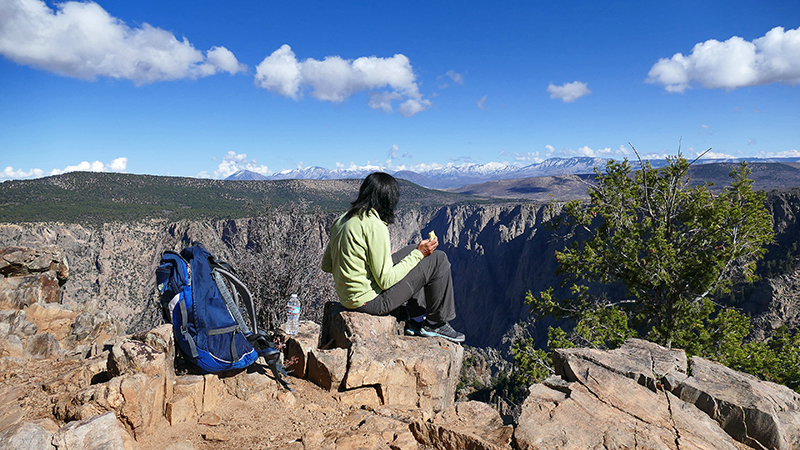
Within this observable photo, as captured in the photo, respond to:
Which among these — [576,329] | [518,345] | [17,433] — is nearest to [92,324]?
[17,433]

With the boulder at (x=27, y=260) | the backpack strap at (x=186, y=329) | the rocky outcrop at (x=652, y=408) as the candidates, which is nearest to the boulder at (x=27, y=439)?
the backpack strap at (x=186, y=329)

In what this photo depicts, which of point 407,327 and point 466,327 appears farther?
point 466,327

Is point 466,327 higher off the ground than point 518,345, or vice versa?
point 518,345

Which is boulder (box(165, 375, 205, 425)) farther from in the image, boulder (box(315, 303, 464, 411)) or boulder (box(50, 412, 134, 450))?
boulder (box(315, 303, 464, 411))

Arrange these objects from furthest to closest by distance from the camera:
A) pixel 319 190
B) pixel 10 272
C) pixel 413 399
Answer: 1. pixel 319 190
2. pixel 10 272
3. pixel 413 399

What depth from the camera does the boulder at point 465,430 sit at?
303 centimetres

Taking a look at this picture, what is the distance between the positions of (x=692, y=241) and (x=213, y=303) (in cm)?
913

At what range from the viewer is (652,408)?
351 centimetres

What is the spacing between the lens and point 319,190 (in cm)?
13338

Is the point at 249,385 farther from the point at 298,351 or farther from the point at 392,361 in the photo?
the point at 392,361

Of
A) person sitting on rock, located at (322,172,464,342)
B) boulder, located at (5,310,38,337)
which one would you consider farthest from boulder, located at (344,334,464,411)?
boulder, located at (5,310,38,337)

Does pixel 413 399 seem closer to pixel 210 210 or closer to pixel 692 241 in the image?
pixel 692 241

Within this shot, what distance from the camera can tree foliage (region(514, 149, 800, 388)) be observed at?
7.71 metres

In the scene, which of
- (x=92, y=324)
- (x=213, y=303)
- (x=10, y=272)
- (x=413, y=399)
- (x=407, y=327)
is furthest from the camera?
(x=10, y=272)
